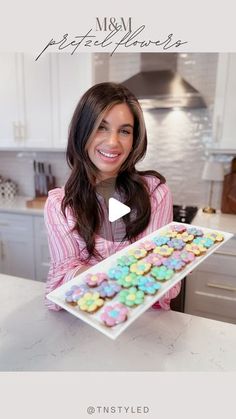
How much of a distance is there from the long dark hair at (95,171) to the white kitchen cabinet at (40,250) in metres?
0.53

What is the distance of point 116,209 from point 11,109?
0.67 meters

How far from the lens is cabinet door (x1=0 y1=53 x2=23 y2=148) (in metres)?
0.71

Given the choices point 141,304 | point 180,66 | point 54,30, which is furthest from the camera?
point 180,66

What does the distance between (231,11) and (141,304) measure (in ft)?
1.32

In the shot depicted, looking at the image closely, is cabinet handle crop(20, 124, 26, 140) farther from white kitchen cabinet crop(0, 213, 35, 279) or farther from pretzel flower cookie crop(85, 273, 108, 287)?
pretzel flower cookie crop(85, 273, 108, 287)

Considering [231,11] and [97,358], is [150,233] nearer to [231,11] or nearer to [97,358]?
[97,358]

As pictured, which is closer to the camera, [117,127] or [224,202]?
[117,127]

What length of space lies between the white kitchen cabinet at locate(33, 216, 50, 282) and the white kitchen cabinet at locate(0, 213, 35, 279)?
0.7 inches

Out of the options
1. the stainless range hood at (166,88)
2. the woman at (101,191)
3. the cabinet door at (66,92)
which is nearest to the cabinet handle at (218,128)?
the stainless range hood at (166,88)

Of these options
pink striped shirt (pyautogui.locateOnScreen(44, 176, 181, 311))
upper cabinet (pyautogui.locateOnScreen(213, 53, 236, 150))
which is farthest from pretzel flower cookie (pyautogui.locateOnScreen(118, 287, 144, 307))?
upper cabinet (pyautogui.locateOnScreen(213, 53, 236, 150))

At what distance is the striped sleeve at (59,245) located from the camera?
1.42 ft

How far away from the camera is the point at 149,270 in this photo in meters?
0.35

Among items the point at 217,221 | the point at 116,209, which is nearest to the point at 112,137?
the point at 116,209
